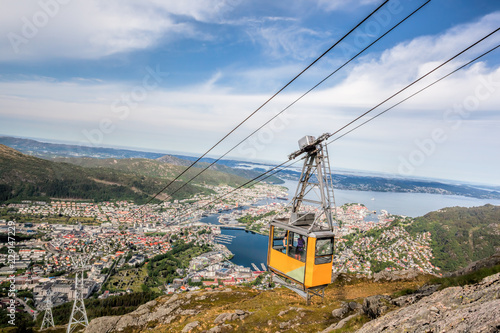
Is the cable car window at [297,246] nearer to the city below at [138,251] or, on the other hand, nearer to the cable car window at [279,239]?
the cable car window at [279,239]

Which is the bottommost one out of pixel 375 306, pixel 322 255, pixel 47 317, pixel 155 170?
pixel 47 317

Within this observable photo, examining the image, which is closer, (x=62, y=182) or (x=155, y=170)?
(x=62, y=182)

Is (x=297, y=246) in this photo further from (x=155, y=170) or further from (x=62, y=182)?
(x=155, y=170)

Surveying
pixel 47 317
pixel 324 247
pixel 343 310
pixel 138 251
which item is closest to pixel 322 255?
pixel 324 247

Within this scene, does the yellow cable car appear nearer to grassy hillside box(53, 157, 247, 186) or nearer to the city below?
the city below

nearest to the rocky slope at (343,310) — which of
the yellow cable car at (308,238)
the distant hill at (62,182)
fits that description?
the yellow cable car at (308,238)

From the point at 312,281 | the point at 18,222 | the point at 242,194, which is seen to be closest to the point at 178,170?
the point at 242,194

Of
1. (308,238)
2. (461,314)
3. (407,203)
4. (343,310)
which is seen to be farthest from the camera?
(407,203)

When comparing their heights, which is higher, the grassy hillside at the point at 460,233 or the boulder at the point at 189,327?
the boulder at the point at 189,327
